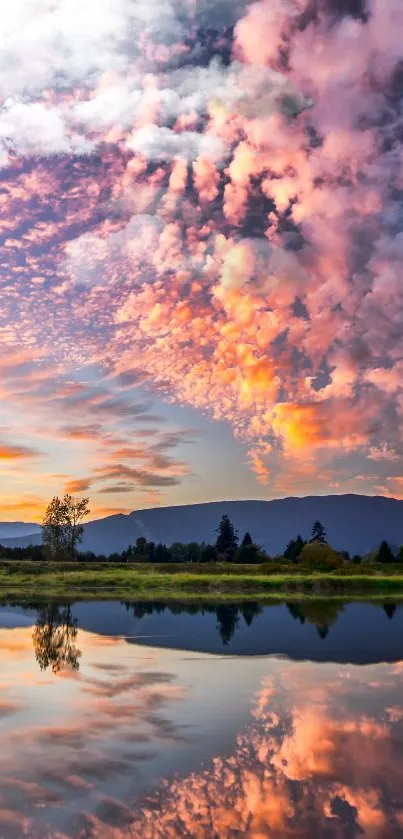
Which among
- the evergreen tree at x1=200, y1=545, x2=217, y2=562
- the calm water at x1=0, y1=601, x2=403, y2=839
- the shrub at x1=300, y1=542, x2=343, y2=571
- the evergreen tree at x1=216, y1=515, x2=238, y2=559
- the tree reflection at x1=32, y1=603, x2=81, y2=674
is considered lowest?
the calm water at x1=0, y1=601, x2=403, y2=839

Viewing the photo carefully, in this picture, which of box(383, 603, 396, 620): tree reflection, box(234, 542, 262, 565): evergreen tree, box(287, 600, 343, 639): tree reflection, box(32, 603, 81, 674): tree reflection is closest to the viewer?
box(32, 603, 81, 674): tree reflection

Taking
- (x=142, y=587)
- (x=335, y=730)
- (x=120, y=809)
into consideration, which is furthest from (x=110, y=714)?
(x=142, y=587)

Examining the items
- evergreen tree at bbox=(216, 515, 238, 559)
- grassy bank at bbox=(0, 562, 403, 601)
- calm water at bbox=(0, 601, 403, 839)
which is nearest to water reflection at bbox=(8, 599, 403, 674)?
calm water at bbox=(0, 601, 403, 839)

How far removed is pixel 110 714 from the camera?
18406mm

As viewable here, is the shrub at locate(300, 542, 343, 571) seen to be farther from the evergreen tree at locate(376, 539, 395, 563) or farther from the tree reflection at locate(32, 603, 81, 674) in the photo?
the tree reflection at locate(32, 603, 81, 674)

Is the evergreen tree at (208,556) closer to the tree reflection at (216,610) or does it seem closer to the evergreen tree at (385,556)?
the evergreen tree at (385,556)

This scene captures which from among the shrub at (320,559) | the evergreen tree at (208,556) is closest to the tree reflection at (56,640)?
the shrub at (320,559)

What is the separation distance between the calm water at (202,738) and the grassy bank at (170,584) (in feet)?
104

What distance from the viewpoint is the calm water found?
11250 mm

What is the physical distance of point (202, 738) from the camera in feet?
51.9

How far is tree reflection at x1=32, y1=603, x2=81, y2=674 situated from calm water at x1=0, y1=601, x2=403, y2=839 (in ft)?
0.56

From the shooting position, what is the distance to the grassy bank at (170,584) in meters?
64.5

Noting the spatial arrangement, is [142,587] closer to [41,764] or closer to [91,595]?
[91,595]

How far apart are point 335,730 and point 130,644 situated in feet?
57.9
